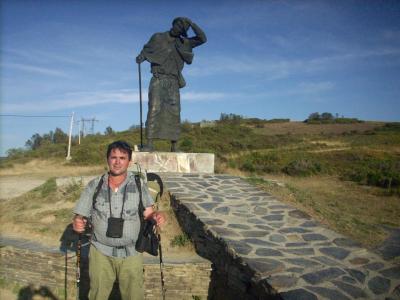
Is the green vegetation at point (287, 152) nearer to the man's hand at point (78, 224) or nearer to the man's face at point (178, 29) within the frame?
the man's face at point (178, 29)

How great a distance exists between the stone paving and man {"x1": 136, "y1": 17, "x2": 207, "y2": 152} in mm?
2308

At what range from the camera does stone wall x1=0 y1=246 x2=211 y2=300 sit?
4410 millimetres

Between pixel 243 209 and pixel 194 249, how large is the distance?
3.63ft

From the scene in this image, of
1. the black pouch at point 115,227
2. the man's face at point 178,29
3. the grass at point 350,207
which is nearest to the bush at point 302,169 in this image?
the grass at point 350,207

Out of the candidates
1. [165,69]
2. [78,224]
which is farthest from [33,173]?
[78,224]

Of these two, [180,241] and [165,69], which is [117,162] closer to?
[180,241]

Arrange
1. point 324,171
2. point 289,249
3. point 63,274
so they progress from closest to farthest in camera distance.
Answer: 1. point 289,249
2. point 63,274
3. point 324,171

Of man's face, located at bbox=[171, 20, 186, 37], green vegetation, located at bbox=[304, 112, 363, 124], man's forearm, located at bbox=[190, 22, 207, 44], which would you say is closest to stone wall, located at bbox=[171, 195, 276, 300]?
man's forearm, located at bbox=[190, 22, 207, 44]

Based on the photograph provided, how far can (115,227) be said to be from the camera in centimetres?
285

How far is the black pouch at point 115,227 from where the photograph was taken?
112 inches

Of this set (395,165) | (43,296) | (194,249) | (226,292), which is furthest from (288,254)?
(395,165)

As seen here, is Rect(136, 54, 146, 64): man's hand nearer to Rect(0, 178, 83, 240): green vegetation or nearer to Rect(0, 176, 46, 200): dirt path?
Rect(0, 178, 83, 240): green vegetation

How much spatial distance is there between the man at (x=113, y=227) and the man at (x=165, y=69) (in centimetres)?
521

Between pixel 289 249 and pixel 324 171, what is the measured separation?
10.7 meters
